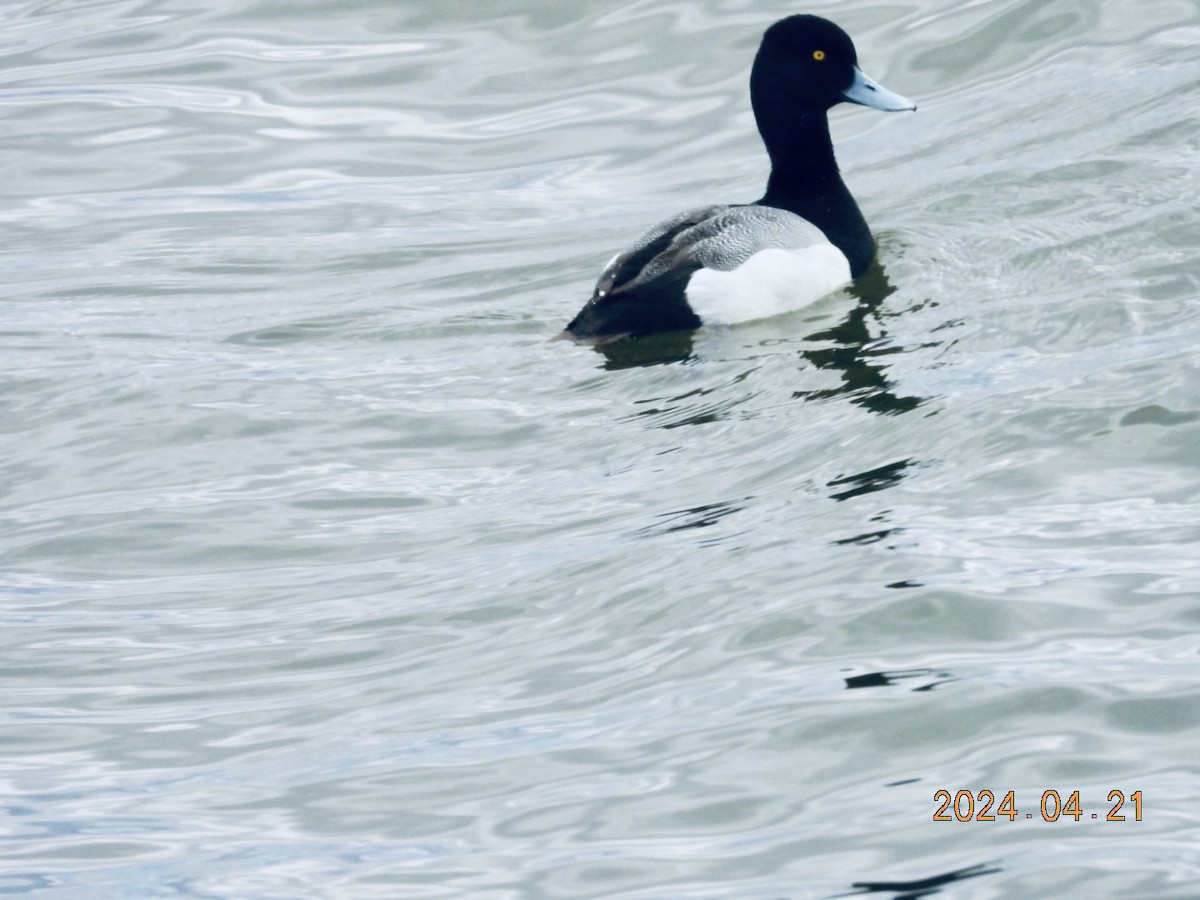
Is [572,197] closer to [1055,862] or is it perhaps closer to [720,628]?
[720,628]

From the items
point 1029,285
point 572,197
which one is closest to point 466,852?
point 1029,285

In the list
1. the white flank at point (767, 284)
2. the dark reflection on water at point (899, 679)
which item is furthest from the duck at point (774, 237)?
the dark reflection on water at point (899, 679)

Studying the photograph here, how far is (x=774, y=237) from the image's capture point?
286 inches

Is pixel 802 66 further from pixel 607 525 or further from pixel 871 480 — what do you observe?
pixel 607 525

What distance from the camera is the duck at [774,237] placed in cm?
688

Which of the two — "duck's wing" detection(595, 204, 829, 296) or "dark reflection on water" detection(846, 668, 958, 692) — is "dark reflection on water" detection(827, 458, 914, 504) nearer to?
"dark reflection on water" detection(846, 668, 958, 692)

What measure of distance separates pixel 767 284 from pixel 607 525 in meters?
2.07

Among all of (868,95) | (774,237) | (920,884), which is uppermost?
(868,95)

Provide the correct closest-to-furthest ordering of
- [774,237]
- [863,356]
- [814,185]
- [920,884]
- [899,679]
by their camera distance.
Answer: [920,884], [899,679], [863,356], [774,237], [814,185]

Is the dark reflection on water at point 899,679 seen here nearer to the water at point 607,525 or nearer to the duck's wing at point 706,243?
the water at point 607,525

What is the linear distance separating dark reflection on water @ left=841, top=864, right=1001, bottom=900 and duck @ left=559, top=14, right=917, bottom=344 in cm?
377

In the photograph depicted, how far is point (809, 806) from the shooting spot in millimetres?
3633

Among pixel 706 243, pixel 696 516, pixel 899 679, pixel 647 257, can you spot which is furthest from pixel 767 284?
pixel 899 679

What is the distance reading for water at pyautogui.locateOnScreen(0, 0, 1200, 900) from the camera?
12.1 ft
